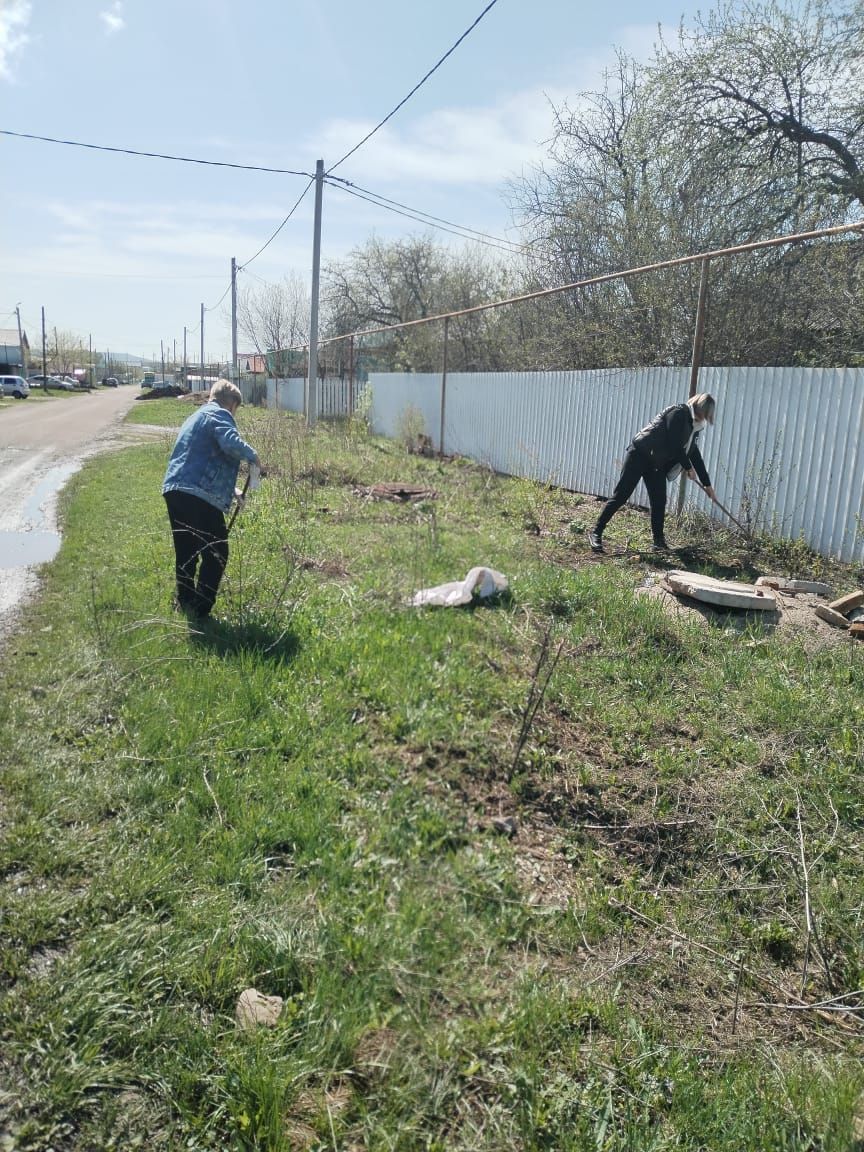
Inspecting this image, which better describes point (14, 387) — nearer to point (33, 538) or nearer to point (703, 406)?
point (33, 538)

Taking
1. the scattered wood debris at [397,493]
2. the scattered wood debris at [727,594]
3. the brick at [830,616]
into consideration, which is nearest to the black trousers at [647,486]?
the scattered wood debris at [727,594]

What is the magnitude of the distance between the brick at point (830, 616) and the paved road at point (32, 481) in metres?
5.47

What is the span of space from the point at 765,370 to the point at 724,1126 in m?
6.91

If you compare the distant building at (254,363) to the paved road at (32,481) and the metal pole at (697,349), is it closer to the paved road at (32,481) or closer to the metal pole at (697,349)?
the paved road at (32,481)

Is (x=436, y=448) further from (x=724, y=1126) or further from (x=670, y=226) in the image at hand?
(x=724, y=1126)

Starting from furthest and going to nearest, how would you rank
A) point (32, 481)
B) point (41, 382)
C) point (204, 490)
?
point (41, 382), point (32, 481), point (204, 490)

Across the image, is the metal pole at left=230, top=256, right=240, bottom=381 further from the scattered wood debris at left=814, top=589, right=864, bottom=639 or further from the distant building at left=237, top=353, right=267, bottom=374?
the scattered wood debris at left=814, top=589, right=864, bottom=639

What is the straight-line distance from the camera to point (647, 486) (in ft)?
25.1

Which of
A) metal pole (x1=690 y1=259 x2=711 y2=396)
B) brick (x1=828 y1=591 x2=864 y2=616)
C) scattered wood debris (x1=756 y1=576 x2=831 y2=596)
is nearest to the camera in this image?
brick (x1=828 y1=591 x2=864 y2=616)

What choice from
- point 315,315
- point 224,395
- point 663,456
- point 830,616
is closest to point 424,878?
point 224,395

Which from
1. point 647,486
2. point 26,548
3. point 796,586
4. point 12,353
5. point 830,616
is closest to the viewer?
point 830,616

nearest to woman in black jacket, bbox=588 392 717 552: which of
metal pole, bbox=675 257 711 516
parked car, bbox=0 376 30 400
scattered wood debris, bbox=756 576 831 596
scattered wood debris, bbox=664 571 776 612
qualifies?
metal pole, bbox=675 257 711 516

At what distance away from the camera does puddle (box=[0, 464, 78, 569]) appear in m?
7.61

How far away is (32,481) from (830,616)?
39.0ft
